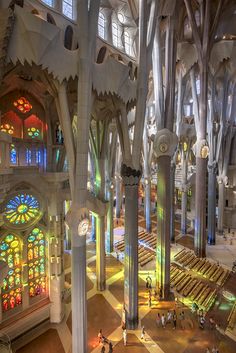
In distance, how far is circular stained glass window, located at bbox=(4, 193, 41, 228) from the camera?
1070cm

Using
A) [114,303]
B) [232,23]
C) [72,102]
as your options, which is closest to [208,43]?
[232,23]

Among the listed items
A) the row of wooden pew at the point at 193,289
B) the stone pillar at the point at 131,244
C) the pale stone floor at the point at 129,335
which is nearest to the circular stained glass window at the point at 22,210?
the stone pillar at the point at 131,244

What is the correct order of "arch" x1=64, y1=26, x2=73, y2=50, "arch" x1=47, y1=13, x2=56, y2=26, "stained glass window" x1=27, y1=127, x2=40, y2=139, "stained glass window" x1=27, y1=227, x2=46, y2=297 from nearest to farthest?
"arch" x1=64, y1=26, x2=73, y2=50
"arch" x1=47, y1=13, x2=56, y2=26
"stained glass window" x1=27, y1=227, x2=46, y2=297
"stained glass window" x1=27, y1=127, x2=40, y2=139

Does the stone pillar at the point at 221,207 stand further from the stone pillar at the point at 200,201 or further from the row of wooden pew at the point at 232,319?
the row of wooden pew at the point at 232,319

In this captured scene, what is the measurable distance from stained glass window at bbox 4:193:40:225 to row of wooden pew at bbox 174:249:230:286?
43.8 ft

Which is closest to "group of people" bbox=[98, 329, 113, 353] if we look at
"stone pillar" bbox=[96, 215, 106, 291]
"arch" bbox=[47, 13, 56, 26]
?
"stone pillar" bbox=[96, 215, 106, 291]

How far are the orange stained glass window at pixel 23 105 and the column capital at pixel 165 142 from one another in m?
7.46

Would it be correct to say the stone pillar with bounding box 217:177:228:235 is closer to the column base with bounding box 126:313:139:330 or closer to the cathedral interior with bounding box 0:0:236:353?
the cathedral interior with bounding box 0:0:236:353

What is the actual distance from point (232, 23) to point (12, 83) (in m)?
20.2

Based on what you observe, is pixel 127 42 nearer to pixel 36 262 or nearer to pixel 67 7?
pixel 67 7

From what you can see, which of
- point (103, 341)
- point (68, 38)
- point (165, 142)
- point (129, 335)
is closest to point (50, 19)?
point (68, 38)

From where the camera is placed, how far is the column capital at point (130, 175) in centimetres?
1100

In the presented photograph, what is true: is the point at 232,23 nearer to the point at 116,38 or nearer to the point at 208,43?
the point at 208,43

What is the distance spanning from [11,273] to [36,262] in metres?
1.26
